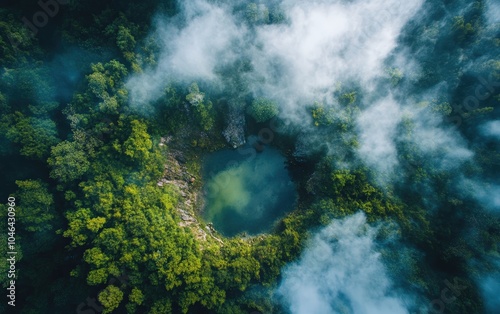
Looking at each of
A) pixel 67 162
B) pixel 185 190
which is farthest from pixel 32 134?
pixel 185 190

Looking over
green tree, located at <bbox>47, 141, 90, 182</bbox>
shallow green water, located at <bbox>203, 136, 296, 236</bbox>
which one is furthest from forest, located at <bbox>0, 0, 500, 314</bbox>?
shallow green water, located at <bbox>203, 136, 296, 236</bbox>

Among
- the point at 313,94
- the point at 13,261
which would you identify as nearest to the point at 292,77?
the point at 313,94

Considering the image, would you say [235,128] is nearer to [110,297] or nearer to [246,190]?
[246,190]

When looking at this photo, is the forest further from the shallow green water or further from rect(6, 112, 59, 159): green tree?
the shallow green water

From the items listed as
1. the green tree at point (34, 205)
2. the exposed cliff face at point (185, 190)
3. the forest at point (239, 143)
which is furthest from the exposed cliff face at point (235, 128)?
the green tree at point (34, 205)

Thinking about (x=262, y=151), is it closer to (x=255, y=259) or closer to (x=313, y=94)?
(x=313, y=94)

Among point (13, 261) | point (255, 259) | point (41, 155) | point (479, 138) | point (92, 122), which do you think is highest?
point (479, 138)
